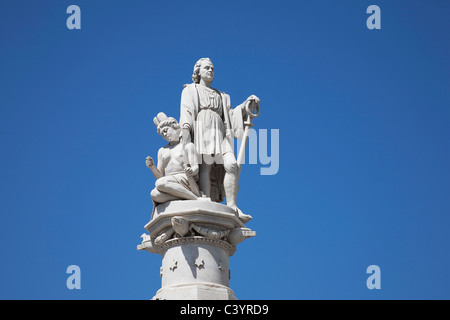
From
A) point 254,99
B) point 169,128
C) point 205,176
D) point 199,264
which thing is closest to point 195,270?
point 199,264

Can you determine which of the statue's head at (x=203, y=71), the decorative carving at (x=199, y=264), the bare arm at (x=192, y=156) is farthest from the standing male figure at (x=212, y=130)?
the decorative carving at (x=199, y=264)

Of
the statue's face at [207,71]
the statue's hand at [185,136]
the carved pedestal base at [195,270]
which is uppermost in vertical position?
the statue's face at [207,71]

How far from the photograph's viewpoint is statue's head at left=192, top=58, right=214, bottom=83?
22562 mm

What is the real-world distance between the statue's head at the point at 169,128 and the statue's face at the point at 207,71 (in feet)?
5.18

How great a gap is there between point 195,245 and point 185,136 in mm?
2688

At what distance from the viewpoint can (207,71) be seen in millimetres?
22562

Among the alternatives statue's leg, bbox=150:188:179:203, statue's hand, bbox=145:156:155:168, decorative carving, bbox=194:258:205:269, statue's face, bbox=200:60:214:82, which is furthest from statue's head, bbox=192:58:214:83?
decorative carving, bbox=194:258:205:269

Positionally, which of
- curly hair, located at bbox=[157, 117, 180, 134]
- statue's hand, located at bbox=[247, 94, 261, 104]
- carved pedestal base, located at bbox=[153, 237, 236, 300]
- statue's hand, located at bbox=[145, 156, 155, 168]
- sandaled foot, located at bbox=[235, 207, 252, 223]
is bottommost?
carved pedestal base, located at bbox=[153, 237, 236, 300]

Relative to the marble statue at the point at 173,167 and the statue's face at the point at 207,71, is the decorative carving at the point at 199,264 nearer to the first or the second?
the marble statue at the point at 173,167

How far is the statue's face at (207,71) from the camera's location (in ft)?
74.0

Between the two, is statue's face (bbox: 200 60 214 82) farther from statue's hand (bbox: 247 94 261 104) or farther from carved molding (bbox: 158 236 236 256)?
carved molding (bbox: 158 236 236 256)
